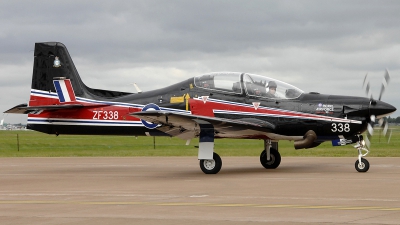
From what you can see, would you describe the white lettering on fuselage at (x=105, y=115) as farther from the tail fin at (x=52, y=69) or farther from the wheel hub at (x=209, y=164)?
the wheel hub at (x=209, y=164)

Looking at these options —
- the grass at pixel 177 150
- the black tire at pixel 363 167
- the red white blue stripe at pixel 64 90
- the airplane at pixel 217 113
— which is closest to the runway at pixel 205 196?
the black tire at pixel 363 167

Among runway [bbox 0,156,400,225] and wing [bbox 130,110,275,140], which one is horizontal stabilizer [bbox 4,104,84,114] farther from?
wing [bbox 130,110,275,140]

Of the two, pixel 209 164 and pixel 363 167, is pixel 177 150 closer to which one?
pixel 209 164

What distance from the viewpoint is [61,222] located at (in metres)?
9.16

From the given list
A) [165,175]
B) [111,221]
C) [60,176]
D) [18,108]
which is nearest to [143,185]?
[165,175]

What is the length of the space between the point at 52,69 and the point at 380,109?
11078mm

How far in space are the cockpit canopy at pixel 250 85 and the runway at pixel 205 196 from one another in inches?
90.0

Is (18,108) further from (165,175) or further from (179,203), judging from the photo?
(179,203)

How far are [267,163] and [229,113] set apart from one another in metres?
2.45

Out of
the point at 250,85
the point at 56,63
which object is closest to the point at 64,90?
the point at 56,63

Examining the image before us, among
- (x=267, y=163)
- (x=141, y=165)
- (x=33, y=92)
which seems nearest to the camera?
(x=267, y=163)

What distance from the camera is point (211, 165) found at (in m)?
18.0

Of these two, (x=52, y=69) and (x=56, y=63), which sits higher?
(x=56, y=63)

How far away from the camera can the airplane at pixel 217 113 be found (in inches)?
691
